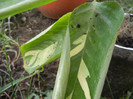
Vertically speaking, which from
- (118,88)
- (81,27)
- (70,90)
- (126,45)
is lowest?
(118,88)

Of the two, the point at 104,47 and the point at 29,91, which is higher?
the point at 104,47

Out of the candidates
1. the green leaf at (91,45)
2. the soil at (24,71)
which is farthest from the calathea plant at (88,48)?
the soil at (24,71)

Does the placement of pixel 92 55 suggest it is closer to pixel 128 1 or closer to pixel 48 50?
pixel 48 50

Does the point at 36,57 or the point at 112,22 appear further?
the point at 36,57

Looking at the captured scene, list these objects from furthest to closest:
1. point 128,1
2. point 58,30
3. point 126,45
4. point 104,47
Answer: point 128,1 → point 126,45 → point 58,30 → point 104,47

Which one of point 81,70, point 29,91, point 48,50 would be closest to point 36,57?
point 48,50

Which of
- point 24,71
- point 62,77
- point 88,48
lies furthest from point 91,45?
point 24,71

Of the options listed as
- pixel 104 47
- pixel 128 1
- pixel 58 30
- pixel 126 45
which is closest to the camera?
pixel 104 47

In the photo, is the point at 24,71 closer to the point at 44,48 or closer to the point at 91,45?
the point at 44,48
